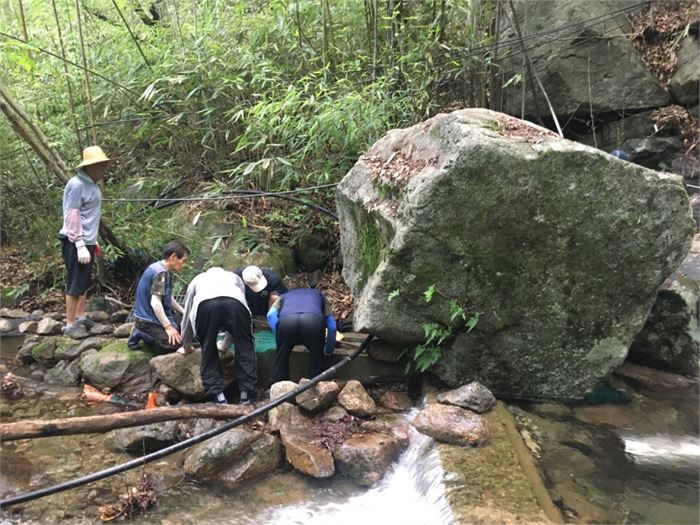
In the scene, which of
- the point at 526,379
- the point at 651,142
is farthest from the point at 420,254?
the point at 651,142

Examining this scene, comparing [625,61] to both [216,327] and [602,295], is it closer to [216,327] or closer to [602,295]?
[602,295]

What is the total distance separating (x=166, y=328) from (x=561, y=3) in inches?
302

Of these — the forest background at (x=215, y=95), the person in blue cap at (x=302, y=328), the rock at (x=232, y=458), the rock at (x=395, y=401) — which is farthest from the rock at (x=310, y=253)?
the rock at (x=232, y=458)

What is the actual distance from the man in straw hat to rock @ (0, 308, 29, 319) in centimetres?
153

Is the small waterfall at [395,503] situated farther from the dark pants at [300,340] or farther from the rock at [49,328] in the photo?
the rock at [49,328]

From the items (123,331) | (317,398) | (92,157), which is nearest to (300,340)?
(317,398)

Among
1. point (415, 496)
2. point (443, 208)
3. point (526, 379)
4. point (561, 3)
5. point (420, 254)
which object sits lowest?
point (415, 496)

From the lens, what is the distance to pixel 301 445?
3.72 metres

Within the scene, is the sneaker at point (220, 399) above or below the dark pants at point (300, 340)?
below

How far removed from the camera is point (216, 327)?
4242 mm

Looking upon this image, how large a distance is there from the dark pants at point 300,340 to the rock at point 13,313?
3841 millimetres

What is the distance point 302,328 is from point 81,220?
254 centimetres

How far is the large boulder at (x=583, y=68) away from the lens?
786 cm

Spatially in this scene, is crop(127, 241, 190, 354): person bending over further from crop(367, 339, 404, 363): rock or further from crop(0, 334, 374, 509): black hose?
crop(367, 339, 404, 363): rock
